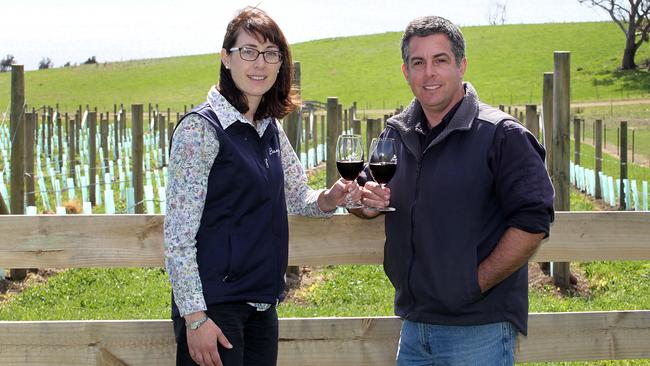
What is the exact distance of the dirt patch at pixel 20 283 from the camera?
8.62m

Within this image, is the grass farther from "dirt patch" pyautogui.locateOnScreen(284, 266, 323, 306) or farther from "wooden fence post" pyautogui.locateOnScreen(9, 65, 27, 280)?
"wooden fence post" pyautogui.locateOnScreen(9, 65, 27, 280)

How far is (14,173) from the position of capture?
9086mm

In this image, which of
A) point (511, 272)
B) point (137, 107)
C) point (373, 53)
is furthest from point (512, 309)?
point (373, 53)

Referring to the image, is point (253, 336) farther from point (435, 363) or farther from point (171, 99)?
point (171, 99)

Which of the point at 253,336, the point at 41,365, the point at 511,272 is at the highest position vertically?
the point at 511,272

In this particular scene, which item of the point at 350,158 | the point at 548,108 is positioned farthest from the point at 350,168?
the point at 548,108

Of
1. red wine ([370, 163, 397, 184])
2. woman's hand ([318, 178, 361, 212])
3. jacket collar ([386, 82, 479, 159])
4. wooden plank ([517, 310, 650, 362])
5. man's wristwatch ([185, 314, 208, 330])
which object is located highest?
jacket collar ([386, 82, 479, 159])

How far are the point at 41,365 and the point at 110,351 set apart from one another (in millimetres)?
287

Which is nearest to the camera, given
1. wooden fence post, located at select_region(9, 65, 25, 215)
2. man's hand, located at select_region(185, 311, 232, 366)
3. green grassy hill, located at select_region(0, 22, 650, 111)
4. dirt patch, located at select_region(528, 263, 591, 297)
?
man's hand, located at select_region(185, 311, 232, 366)

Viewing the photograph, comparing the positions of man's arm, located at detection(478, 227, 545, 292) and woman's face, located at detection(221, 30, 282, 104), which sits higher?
woman's face, located at detection(221, 30, 282, 104)

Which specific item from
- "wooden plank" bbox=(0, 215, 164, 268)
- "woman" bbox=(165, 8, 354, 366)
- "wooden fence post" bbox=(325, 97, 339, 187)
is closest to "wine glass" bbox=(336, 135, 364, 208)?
"woman" bbox=(165, 8, 354, 366)

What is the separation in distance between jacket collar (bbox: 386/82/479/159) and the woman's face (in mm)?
475

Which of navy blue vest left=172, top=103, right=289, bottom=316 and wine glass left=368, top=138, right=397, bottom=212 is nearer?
navy blue vest left=172, top=103, right=289, bottom=316

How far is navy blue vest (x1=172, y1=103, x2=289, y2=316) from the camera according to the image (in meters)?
2.90
